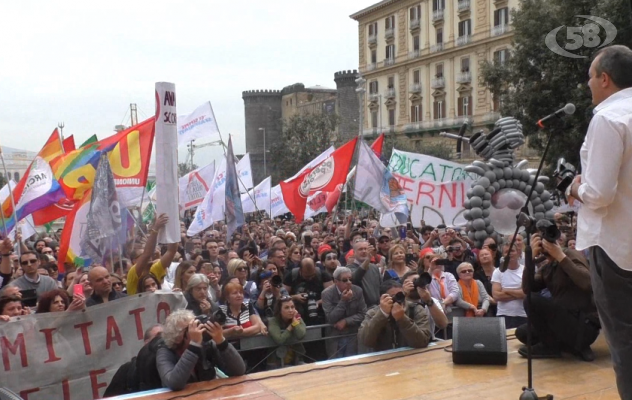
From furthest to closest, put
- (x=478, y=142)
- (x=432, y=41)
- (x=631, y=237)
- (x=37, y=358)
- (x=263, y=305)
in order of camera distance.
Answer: (x=432, y=41)
(x=478, y=142)
(x=263, y=305)
(x=37, y=358)
(x=631, y=237)

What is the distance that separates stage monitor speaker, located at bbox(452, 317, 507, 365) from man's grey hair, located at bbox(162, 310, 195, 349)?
2.06 meters

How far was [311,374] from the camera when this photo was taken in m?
5.45

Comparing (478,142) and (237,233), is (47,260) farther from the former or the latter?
(478,142)

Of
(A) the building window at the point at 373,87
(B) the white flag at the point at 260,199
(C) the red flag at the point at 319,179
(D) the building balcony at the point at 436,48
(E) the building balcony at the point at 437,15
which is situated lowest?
(B) the white flag at the point at 260,199

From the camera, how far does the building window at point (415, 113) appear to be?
6450 cm

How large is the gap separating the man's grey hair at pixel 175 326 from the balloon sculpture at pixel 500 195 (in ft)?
27.0

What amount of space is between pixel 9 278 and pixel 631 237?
665cm

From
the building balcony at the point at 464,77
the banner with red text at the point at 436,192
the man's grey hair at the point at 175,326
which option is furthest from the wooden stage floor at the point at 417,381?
the building balcony at the point at 464,77

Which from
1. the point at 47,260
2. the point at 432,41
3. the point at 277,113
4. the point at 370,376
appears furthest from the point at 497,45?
the point at 370,376

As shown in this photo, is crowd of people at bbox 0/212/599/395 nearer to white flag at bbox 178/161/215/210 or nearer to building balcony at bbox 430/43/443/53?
white flag at bbox 178/161/215/210

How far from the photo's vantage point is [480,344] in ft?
18.0

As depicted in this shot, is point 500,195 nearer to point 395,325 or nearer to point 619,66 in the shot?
point 395,325

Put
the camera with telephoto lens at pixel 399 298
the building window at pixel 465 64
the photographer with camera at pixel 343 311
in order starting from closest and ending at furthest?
1. the camera with telephoto lens at pixel 399 298
2. the photographer with camera at pixel 343 311
3. the building window at pixel 465 64

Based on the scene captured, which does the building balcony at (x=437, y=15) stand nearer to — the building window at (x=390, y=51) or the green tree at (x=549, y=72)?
the building window at (x=390, y=51)
